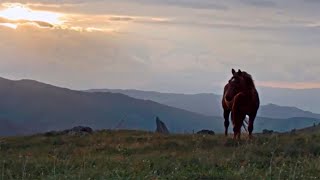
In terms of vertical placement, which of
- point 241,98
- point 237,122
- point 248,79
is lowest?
point 237,122

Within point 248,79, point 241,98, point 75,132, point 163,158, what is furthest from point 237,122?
point 75,132

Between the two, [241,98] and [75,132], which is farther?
[75,132]

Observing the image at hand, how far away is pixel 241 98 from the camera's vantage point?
31656mm

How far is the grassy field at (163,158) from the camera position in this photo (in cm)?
1834

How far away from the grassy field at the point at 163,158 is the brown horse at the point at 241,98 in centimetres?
172

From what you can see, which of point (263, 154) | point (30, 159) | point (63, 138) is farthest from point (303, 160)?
point (63, 138)

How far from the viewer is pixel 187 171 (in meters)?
19.3

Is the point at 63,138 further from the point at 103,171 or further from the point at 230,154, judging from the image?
the point at 103,171

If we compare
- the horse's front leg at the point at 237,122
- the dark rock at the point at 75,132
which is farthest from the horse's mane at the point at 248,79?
the dark rock at the point at 75,132

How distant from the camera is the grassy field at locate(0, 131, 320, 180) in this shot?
18.3 m

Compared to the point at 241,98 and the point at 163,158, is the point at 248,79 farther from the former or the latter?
the point at 163,158

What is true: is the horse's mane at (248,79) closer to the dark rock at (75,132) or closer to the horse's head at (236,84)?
the horse's head at (236,84)

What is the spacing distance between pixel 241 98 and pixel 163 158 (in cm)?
912

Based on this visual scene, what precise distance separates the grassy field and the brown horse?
1.72 m
